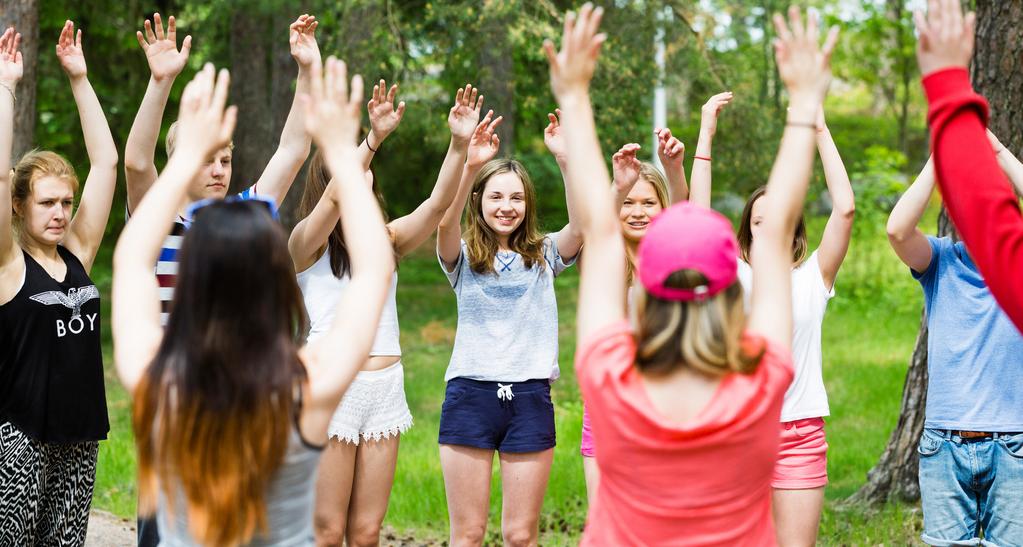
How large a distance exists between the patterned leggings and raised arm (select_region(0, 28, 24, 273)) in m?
0.64

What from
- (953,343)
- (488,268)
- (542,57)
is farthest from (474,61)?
(953,343)

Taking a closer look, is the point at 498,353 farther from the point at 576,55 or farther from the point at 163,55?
the point at 576,55

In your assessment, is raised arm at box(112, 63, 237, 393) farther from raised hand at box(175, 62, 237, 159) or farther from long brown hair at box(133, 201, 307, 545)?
long brown hair at box(133, 201, 307, 545)

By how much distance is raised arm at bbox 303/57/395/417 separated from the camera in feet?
7.90

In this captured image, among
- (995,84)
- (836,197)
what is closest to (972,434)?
(836,197)

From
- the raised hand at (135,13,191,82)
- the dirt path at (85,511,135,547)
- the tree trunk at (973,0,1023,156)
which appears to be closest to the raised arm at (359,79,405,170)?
the raised hand at (135,13,191,82)

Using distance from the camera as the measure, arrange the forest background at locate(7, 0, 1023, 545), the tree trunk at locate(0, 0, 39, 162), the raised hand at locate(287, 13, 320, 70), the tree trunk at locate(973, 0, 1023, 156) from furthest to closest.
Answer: the tree trunk at locate(0, 0, 39, 162) → the forest background at locate(7, 0, 1023, 545) → the tree trunk at locate(973, 0, 1023, 156) → the raised hand at locate(287, 13, 320, 70)

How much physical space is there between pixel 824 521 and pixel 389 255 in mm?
4588

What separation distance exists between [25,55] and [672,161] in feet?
16.7

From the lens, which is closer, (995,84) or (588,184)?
(588,184)

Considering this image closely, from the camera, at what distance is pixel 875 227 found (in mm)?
16250

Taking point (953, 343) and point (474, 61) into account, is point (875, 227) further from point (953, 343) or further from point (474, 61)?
point (953, 343)

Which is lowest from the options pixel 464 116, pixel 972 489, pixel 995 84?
pixel 972 489

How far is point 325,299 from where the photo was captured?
170 inches
